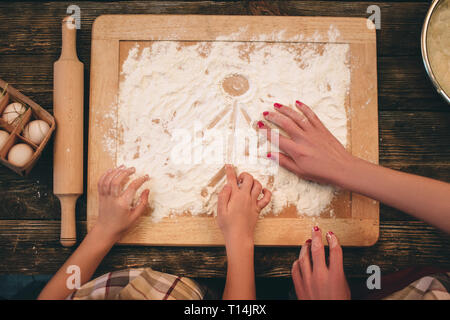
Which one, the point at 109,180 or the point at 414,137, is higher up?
the point at 414,137

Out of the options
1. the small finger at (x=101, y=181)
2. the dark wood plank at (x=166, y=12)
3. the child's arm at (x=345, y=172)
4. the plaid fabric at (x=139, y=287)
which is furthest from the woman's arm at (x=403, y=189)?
the small finger at (x=101, y=181)

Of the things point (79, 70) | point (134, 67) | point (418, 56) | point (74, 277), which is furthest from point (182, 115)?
point (418, 56)

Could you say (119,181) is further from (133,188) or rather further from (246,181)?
(246,181)

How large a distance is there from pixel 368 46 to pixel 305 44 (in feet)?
0.53

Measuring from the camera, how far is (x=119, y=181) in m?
0.69

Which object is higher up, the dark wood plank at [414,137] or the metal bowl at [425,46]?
the metal bowl at [425,46]

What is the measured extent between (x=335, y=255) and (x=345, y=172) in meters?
0.20

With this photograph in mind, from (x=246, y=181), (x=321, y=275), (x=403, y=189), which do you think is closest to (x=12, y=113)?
(x=246, y=181)

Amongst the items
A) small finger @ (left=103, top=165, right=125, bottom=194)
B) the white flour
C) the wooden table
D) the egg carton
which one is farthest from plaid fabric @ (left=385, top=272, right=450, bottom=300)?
the egg carton

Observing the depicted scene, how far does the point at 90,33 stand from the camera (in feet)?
2.54

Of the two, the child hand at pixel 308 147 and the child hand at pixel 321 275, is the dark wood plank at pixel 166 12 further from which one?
the child hand at pixel 321 275

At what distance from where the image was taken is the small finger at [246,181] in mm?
697

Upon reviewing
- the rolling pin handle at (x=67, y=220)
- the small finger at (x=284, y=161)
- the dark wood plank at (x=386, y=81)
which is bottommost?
the rolling pin handle at (x=67, y=220)
